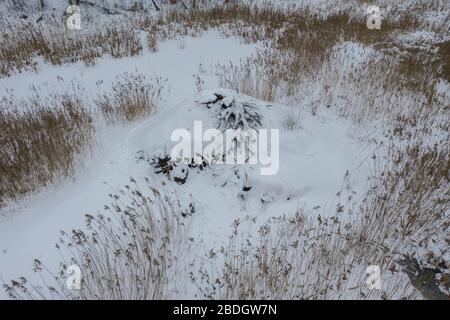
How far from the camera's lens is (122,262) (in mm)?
2564

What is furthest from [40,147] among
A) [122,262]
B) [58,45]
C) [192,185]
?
[58,45]

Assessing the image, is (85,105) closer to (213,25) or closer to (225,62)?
(225,62)

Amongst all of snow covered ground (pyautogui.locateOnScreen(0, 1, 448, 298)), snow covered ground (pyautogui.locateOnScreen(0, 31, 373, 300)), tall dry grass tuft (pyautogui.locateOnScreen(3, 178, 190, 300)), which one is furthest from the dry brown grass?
tall dry grass tuft (pyautogui.locateOnScreen(3, 178, 190, 300))

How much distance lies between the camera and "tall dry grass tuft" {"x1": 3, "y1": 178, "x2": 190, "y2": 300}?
225cm

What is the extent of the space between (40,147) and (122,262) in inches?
79.3

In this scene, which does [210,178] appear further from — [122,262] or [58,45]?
[58,45]

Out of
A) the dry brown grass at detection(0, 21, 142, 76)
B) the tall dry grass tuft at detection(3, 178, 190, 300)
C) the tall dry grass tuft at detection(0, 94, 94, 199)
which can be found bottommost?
the tall dry grass tuft at detection(3, 178, 190, 300)

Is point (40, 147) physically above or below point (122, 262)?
above

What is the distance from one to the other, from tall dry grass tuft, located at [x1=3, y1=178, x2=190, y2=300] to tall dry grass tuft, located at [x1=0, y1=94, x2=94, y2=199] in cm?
105

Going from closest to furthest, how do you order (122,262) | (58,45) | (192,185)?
(122,262) < (192,185) < (58,45)

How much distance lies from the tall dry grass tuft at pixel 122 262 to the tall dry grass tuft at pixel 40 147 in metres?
1.05

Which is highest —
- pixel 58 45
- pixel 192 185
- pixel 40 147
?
pixel 58 45

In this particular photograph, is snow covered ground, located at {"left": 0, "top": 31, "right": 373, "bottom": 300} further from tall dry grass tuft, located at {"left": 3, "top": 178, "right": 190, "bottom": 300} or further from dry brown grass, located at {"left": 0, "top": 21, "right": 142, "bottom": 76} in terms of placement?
dry brown grass, located at {"left": 0, "top": 21, "right": 142, "bottom": 76}

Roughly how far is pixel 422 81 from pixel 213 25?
19.4 feet
